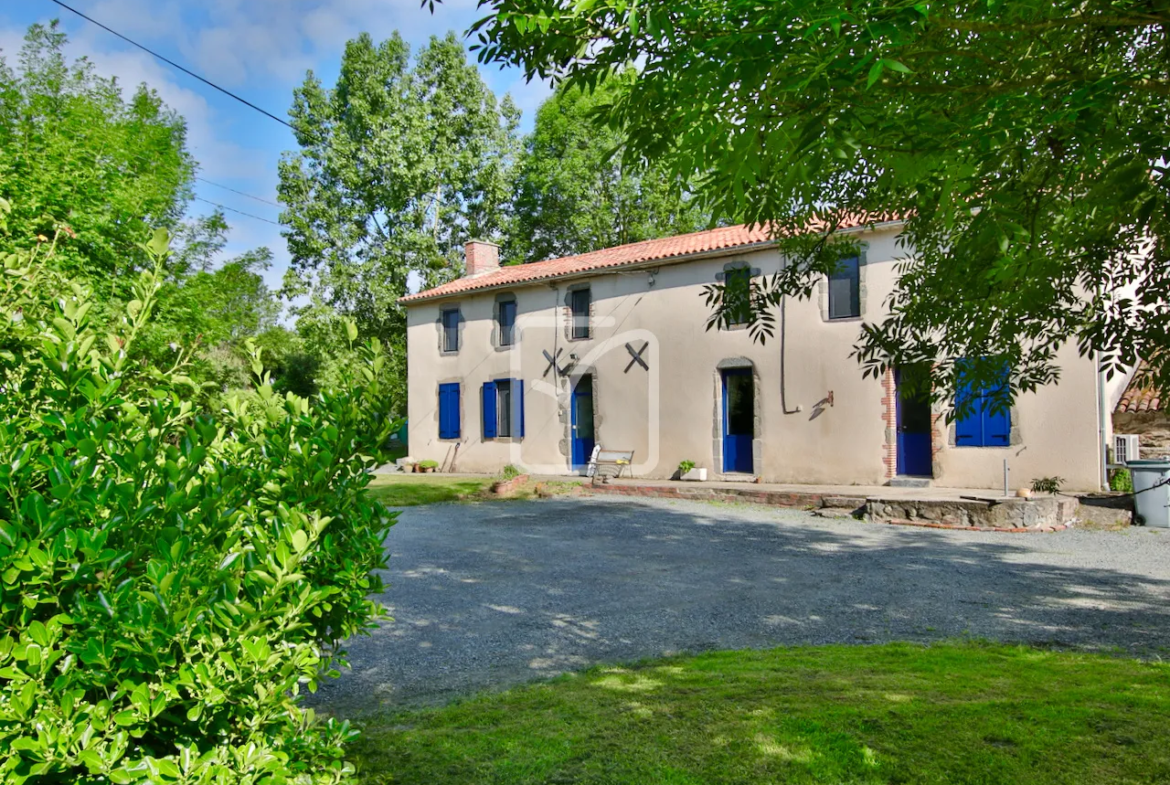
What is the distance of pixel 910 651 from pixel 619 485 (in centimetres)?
1112

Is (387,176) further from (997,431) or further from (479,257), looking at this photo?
(997,431)

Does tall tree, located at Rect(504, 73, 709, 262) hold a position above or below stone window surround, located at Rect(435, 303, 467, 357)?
above

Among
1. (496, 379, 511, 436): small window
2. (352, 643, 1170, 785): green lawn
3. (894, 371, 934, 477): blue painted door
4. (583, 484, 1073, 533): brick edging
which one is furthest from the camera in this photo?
(496, 379, 511, 436): small window

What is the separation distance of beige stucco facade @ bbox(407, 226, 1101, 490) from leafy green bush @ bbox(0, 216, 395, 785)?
33.7ft

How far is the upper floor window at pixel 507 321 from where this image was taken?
21.1 metres

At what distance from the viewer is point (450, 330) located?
22703 mm

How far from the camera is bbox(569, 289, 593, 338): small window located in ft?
63.8

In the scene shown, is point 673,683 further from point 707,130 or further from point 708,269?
point 708,269

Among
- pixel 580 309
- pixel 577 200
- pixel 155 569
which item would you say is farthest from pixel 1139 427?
pixel 577 200

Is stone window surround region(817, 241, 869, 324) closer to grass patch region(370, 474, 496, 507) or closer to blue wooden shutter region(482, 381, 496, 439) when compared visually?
grass patch region(370, 474, 496, 507)

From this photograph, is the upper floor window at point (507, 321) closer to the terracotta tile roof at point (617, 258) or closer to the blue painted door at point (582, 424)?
the terracotta tile roof at point (617, 258)

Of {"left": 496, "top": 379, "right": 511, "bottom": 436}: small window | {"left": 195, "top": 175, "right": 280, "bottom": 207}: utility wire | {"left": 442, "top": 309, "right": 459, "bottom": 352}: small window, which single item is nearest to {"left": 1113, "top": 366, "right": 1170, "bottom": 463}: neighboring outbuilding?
{"left": 496, "top": 379, "right": 511, "bottom": 436}: small window

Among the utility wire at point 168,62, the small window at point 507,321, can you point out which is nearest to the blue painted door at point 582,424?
the small window at point 507,321

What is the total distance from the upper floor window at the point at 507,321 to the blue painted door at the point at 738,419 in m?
6.71
